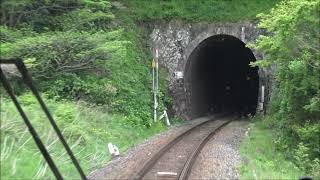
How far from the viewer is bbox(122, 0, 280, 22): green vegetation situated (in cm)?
2478

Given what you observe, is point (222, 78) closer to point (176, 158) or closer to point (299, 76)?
point (299, 76)

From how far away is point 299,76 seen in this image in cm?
1553

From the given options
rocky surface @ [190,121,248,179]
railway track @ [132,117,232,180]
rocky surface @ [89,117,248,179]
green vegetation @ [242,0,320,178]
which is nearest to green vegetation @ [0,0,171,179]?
rocky surface @ [89,117,248,179]

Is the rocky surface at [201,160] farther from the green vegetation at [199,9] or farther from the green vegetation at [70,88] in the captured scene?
the green vegetation at [199,9]

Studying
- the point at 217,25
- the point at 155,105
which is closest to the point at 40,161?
the point at 155,105

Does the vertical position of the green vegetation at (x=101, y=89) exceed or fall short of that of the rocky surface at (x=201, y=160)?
it exceeds it

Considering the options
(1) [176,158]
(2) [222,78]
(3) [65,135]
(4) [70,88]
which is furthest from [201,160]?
(2) [222,78]

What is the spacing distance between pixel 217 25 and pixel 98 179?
15416 millimetres

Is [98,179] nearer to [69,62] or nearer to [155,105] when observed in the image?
[69,62]

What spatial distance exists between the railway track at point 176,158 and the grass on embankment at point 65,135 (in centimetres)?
122

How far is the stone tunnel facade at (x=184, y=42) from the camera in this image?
80.5ft

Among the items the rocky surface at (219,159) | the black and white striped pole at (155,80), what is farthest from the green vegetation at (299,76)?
the black and white striped pole at (155,80)

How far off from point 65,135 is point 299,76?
24.0 feet

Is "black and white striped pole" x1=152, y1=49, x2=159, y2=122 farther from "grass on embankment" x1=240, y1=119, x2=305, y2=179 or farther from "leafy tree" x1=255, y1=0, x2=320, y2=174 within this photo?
"leafy tree" x1=255, y1=0, x2=320, y2=174
